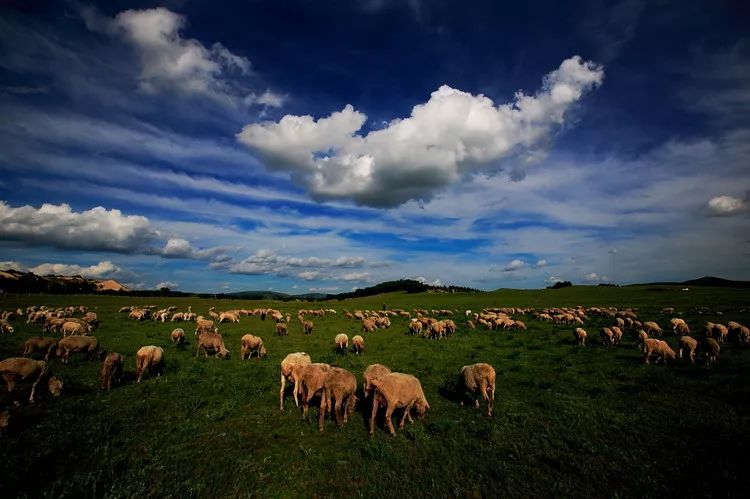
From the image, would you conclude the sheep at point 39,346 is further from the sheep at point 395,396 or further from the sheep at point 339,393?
the sheep at point 395,396

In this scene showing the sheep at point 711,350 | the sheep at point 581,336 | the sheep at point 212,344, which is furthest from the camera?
the sheep at point 581,336

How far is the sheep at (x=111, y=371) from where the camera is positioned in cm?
1581

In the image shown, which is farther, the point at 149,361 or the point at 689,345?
the point at 689,345

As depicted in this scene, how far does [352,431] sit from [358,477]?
2.81m

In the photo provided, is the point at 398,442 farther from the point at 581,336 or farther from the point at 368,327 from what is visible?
the point at 368,327

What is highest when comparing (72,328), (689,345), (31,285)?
(31,285)

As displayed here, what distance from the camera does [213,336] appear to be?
2506cm

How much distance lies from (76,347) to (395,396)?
21.1 meters

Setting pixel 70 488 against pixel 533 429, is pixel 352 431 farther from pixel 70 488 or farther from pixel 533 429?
pixel 70 488

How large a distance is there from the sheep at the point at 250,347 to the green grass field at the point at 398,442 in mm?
5312

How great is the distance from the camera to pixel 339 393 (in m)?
12.6

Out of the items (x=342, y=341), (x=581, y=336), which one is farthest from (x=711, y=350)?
(x=342, y=341)

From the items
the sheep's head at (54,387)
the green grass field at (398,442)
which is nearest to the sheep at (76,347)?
the green grass field at (398,442)

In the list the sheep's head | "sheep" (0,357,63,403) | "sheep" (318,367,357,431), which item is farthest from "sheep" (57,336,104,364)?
"sheep" (318,367,357,431)
